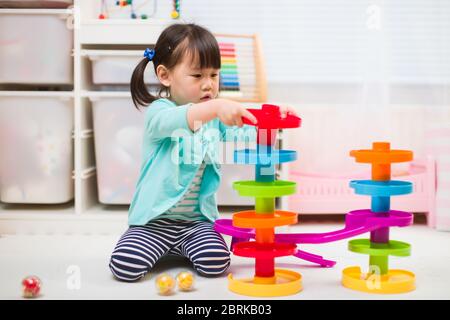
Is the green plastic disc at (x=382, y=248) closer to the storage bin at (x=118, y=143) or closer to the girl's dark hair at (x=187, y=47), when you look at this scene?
the girl's dark hair at (x=187, y=47)

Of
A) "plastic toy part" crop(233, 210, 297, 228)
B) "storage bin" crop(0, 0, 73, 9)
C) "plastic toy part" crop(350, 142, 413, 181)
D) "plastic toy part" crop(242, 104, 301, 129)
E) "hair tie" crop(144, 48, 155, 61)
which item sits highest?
"storage bin" crop(0, 0, 73, 9)

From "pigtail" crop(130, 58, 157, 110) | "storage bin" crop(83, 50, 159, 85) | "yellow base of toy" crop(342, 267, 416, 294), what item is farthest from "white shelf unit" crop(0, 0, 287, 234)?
"yellow base of toy" crop(342, 267, 416, 294)

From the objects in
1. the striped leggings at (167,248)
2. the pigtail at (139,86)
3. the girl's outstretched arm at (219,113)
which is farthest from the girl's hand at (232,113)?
the pigtail at (139,86)

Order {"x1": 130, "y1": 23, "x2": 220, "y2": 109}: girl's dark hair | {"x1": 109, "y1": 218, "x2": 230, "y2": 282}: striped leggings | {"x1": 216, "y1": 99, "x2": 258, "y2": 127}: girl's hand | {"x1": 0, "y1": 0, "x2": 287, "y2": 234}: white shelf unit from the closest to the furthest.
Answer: {"x1": 216, "y1": 99, "x2": 258, "y2": 127}: girl's hand, {"x1": 109, "y1": 218, "x2": 230, "y2": 282}: striped leggings, {"x1": 130, "y1": 23, "x2": 220, "y2": 109}: girl's dark hair, {"x1": 0, "y1": 0, "x2": 287, "y2": 234}: white shelf unit

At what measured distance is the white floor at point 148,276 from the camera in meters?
1.08

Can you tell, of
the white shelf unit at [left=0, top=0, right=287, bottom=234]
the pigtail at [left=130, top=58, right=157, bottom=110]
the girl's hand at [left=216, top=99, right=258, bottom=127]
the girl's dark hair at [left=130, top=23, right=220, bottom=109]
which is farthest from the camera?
the white shelf unit at [left=0, top=0, right=287, bottom=234]

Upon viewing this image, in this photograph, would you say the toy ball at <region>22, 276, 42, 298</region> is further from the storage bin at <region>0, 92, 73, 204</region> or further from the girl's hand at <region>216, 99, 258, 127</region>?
the storage bin at <region>0, 92, 73, 204</region>

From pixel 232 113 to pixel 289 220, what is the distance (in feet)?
0.67

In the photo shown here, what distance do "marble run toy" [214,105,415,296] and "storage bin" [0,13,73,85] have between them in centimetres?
90

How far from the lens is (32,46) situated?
1.74 metres

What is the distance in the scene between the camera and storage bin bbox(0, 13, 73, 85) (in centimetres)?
174

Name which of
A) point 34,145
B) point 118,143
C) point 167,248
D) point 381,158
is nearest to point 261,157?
point 381,158

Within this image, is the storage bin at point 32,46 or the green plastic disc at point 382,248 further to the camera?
the storage bin at point 32,46

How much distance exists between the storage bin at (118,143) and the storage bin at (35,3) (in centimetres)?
28
